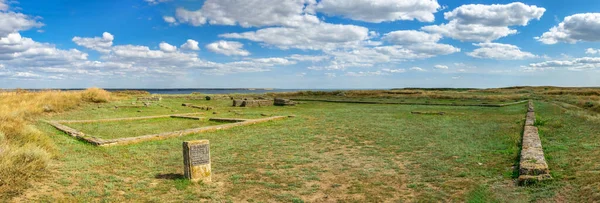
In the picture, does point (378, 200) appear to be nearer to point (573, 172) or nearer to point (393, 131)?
point (573, 172)

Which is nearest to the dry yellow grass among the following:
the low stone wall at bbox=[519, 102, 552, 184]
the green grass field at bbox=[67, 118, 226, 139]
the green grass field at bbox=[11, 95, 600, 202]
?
the green grass field at bbox=[11, 95, 600, 202]

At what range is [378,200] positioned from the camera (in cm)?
527

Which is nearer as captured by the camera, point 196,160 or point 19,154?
point 196,160

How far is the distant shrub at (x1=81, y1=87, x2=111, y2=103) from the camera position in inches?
1072

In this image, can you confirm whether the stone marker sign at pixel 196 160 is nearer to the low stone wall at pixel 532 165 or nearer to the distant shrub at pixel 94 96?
the low stone wall at pixel 532 165

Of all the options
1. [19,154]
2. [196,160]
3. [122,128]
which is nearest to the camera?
[196,160]

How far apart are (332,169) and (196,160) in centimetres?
268

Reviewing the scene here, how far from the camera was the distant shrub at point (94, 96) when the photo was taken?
27.2 metres

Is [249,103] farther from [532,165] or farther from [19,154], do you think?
[532,165]

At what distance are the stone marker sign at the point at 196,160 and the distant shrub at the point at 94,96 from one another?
2522 centimetres

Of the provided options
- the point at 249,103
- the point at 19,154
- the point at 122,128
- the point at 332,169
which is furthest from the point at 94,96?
the point at 332,169

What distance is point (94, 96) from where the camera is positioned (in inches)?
1095

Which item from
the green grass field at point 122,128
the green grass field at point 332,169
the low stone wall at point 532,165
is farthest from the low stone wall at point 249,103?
the low stone wall at point 532,165

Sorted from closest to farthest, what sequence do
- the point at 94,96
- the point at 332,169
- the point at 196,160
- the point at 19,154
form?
the point at 196,160
the point at 19,154
the point at 332,169
the point at 94,96
